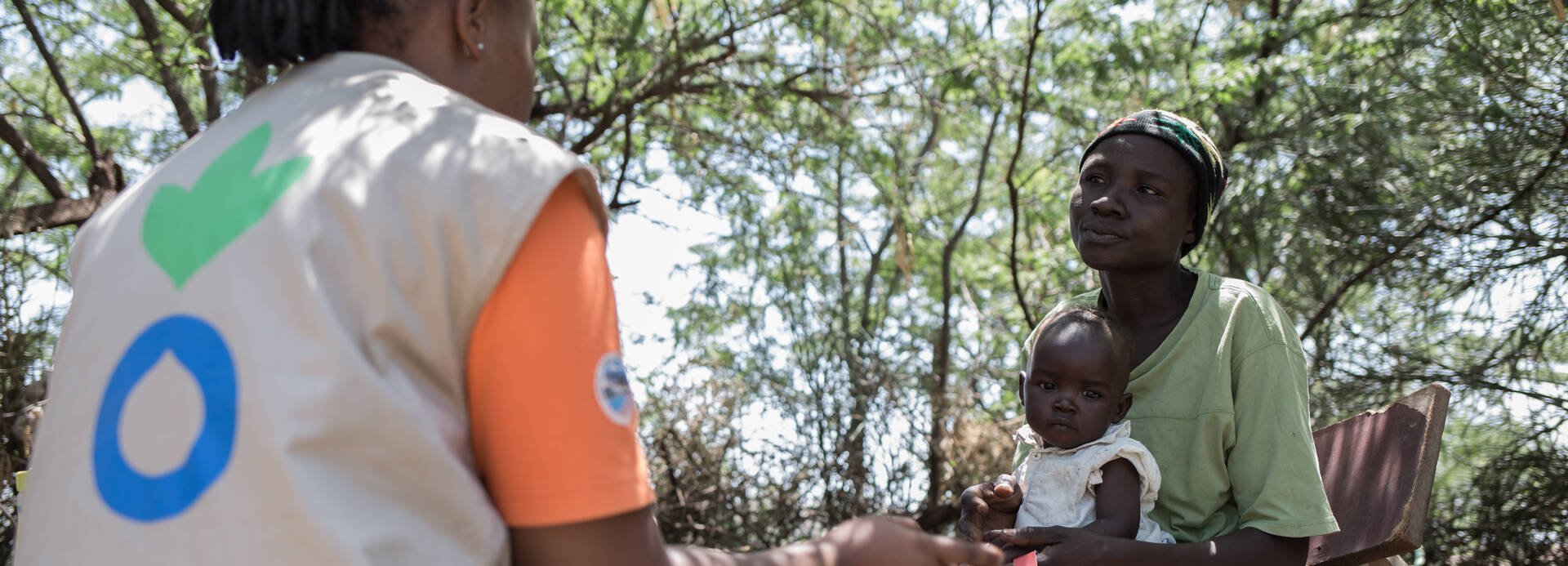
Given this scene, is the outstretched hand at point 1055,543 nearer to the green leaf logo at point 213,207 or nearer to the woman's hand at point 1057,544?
the woman's hand at point 1057,544

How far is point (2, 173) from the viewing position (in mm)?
6867

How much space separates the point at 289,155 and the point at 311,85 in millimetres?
155

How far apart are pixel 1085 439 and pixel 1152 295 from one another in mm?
393

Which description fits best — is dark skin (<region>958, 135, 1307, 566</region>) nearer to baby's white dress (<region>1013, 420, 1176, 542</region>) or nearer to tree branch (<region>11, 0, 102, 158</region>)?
baby's white dress (<region>1013, 420, 1176, 542</region>)

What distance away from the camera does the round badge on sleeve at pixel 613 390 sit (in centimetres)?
112

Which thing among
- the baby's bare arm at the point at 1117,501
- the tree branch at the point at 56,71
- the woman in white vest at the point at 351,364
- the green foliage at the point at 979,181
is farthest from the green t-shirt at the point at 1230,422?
the tree branch at the point at 56,71

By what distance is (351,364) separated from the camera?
1039mm

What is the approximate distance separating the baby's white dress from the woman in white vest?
1368 millimetres

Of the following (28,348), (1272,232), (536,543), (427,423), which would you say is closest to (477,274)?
(427,423)

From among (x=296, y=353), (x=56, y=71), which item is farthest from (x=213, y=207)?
(x=56, y=71)

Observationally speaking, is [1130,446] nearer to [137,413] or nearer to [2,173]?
[137,413]

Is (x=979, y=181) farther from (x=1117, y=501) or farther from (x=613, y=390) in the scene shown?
(x=613, y=390)

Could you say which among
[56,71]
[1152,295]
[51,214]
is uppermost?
[56,71]

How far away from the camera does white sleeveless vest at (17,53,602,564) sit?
1.04 meters
